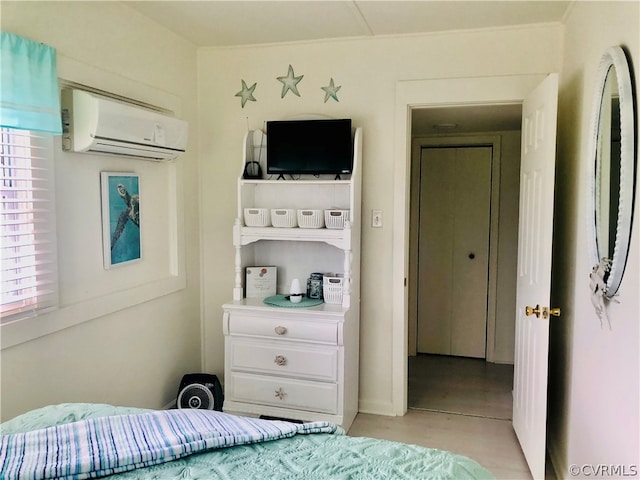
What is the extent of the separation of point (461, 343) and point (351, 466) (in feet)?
11.5

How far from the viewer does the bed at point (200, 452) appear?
1.29m

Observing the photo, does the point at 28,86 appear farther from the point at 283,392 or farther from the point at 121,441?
the point at 283,392

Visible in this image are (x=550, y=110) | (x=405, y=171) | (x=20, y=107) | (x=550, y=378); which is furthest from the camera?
(x=405, y=171)

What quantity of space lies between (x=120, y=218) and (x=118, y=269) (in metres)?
0.27

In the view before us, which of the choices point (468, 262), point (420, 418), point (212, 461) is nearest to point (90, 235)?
point (212, 461)

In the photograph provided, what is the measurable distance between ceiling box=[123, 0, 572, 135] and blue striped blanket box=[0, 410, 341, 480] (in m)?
2.03

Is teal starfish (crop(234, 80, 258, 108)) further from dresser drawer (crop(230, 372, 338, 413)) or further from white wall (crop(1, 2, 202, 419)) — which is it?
dresser drawer (crop(230, 372, 338, 413))

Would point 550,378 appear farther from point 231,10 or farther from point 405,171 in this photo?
point 231,10

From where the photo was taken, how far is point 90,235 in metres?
2.47

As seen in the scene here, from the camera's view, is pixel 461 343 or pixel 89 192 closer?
pixel 89 192

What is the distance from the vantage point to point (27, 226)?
2.14 metres

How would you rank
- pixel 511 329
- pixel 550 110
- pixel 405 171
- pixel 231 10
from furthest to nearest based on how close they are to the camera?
pixel 511 329 < pixel 405 171 < pixel 231 10 < pixel 550 110

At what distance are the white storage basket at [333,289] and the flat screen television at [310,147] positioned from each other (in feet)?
2.09

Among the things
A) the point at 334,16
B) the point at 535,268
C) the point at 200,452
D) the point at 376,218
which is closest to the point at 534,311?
the point at 535,268
